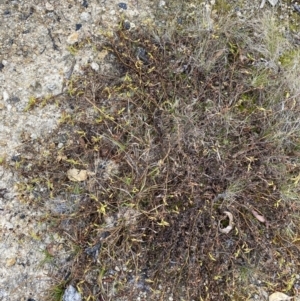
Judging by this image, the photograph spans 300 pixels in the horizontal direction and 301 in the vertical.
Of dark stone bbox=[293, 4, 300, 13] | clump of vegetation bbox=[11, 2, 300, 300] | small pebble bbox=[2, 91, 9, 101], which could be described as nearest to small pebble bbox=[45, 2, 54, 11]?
clump of vegetation bbox=[11, 2, 300, 300]

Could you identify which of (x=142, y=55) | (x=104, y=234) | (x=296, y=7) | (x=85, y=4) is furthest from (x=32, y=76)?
(x=296, y=7)

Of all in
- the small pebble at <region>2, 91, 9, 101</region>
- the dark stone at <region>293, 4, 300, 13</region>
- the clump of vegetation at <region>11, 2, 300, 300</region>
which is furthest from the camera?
the dark stone at <region>293, 4, 300, 13</region>

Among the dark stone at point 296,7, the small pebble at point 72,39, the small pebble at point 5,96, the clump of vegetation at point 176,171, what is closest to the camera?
the clump of vegetation at point 176,171

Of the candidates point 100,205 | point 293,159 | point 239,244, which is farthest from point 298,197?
point 100,205

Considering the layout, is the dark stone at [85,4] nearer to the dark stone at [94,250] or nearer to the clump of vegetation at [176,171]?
the clump of vegetation at [176,171]

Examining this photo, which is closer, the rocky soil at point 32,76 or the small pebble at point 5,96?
the rocky soil at point 32,76

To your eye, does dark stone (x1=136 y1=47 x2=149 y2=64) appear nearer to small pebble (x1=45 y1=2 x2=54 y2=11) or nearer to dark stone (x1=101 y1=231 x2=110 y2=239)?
small pebble (x1=45 y1=2 x2=54 y2=11)

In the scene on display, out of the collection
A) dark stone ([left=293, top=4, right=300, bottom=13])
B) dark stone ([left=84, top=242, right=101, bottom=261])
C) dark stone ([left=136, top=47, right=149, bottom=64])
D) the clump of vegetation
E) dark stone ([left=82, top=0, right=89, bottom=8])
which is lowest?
dark stone ([left=84, top=242, right=101, bottom=261])

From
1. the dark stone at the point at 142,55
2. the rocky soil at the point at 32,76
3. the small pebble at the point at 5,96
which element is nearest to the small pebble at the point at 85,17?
the rocky soil at the point at 32,76
